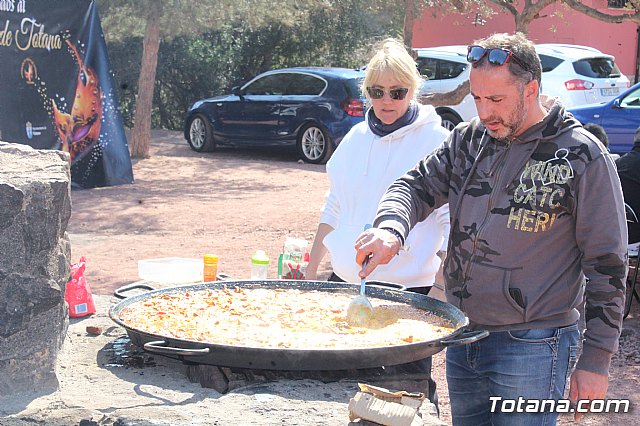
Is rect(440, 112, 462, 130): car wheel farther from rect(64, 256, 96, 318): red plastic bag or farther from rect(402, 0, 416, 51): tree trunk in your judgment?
rect(64, 256, 96, 318): red plastic bag

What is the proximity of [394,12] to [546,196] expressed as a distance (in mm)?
25342

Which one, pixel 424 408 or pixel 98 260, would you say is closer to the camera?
pixel 424 408

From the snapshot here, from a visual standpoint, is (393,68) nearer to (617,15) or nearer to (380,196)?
(380,196)

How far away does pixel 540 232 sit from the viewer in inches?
112

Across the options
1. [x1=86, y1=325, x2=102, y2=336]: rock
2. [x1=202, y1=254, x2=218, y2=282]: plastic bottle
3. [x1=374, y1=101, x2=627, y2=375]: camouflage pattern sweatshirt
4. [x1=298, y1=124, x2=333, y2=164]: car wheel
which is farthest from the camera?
[x1=298, y1=124, x2=333, y2=164]: car wheel

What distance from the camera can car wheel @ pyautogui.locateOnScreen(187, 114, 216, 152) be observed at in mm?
18344

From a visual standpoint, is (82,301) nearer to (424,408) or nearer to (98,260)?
(424,408)

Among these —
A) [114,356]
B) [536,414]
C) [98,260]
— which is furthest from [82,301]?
[98,260]

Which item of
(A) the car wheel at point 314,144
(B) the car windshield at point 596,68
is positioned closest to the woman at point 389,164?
(A) the car wheel at point 314,144

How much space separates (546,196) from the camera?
2.80 m

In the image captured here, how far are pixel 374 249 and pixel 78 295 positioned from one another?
61.2 inches

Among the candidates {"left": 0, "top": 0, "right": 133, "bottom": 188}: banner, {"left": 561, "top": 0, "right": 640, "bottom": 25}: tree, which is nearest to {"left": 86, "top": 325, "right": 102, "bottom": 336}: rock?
{"left": 0, "top": 0, "right": 133, "bottom": 188}: banner

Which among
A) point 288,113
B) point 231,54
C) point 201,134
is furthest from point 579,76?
point 231,54

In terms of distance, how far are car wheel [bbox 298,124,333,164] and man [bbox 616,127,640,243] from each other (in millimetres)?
9506
